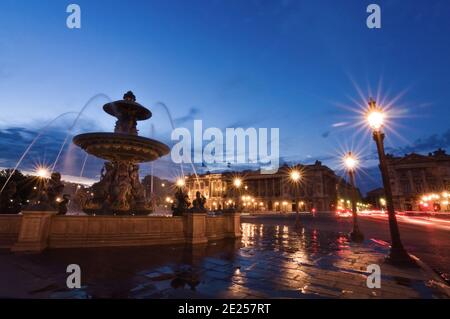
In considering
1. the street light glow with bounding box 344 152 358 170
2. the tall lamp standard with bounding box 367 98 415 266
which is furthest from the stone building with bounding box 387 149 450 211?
the tall lamp standard with bounding box 367 98 415 266

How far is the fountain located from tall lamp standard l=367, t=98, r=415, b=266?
30.9 ft

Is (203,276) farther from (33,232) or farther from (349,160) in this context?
(349,160)

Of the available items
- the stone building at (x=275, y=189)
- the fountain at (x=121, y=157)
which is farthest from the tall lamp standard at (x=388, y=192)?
the stone building at (x=275, y=189)

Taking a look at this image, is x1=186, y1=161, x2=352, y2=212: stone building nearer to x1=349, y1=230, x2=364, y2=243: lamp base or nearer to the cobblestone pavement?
x1=349, y1=230, x2=364, y2=243: lamp base

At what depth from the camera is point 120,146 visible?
12.0 m

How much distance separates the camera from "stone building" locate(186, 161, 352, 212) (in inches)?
3413

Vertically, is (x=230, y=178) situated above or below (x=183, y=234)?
above

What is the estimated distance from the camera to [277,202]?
306ft

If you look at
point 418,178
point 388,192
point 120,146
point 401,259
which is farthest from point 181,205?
point 418,178

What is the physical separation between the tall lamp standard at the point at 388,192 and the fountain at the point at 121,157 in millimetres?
9426

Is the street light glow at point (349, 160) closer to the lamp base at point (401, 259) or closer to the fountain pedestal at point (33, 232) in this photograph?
the lamp base at point (401, 259)
